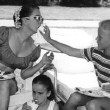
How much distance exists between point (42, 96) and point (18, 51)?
0.51 metres

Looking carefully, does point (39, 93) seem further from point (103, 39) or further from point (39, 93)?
point (103, 39)

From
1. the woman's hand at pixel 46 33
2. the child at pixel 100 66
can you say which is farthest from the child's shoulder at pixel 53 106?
the woman's hand at pixel 46 33

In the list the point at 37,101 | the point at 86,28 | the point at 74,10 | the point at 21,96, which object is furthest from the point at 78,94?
the point at 74,10

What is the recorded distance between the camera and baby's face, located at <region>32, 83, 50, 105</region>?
9.00 feet

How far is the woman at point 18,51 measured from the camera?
106 inches

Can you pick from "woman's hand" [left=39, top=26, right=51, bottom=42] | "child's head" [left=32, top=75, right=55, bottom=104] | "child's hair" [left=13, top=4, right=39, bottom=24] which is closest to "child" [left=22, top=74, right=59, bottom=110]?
"child's head" [left=32, top=75, right=55, bottom=104]

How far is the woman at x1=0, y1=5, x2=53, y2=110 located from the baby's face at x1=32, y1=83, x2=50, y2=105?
0.16 m

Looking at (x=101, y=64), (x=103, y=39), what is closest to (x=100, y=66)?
(x=101, y=64)

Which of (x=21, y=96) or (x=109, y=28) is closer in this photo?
(x=109, y=28)

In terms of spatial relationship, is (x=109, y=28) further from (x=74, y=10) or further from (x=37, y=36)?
(x=74, y=10)

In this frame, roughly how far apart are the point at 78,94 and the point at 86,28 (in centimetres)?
406

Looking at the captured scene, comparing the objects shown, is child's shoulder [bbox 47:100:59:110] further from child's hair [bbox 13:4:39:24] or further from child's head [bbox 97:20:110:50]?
child's hair [bbox 13:4:39:24]

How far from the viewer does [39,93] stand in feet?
9.09

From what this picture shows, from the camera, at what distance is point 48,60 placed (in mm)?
2695
